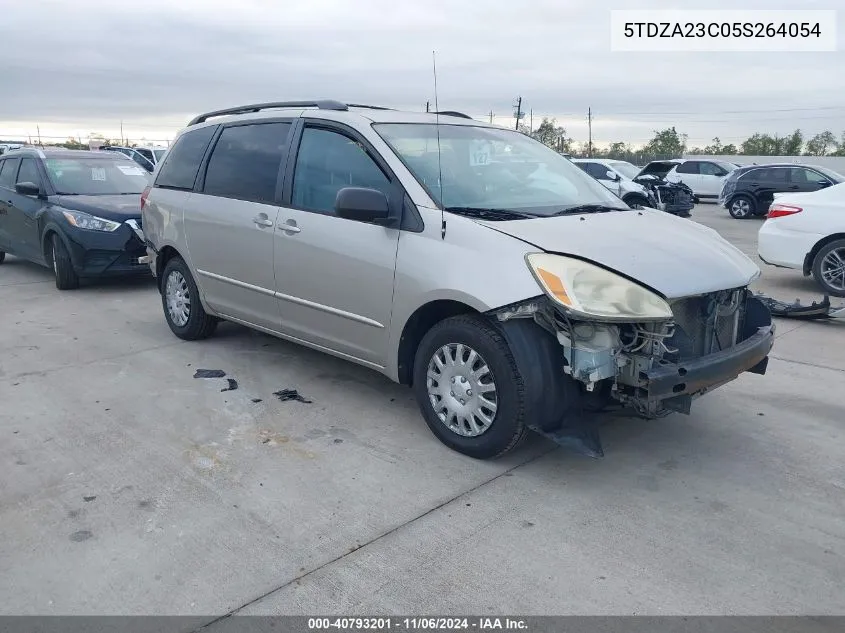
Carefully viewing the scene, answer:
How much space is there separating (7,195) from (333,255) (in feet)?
24.9

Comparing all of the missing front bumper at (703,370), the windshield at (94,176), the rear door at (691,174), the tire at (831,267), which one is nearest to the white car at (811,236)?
the tire at (831,267)

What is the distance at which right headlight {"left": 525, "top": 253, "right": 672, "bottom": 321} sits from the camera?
11.5ft

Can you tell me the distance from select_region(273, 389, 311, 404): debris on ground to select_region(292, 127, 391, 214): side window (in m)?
1.30

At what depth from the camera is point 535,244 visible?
3.77m

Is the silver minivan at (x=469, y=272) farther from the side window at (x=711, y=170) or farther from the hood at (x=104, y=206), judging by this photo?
the side window at (x=711, y=170)

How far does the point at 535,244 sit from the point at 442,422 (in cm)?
116

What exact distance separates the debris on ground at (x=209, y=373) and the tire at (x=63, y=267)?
4.07 m

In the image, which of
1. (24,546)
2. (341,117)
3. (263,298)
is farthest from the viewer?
(263,298)

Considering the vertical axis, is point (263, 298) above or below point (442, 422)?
above

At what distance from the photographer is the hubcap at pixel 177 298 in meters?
6.34

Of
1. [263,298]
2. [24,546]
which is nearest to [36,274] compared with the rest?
[263,298]

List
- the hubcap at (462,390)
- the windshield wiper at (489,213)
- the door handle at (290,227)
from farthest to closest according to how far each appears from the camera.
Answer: the door handle at (290,227), the windshield wiper at (489,213), the hubcap at (462,390)

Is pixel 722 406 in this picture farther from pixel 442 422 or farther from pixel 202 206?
pixel 202 206
